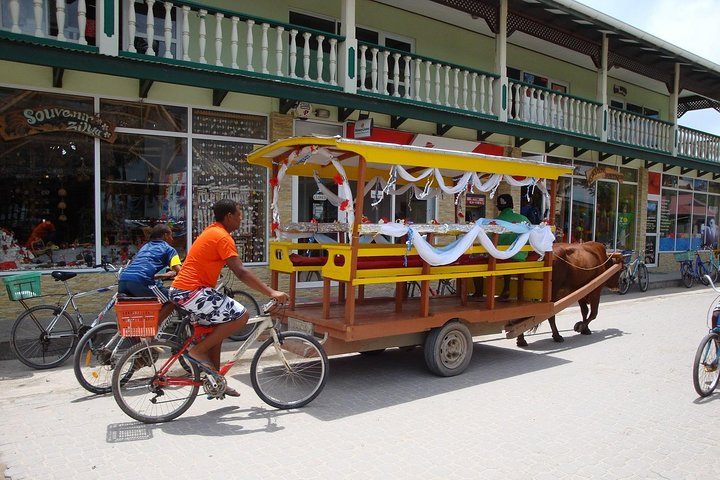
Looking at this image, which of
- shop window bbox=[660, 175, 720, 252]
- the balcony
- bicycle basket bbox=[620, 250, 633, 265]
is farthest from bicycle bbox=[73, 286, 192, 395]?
shop window bbox=[660, 175, 720, 252]

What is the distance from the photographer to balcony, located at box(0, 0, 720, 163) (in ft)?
26.4

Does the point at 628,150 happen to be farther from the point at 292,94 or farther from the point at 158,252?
the point at 158,252

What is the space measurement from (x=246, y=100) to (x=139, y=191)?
2688 millimetres

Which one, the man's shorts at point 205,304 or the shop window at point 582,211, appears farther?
the shop window at point 582,211

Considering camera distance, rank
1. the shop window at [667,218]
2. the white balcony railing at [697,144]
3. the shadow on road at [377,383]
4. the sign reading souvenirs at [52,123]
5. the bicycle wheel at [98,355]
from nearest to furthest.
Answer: the shadow on road at [377,383] → the bicycle wheel at [98,355] → the sign reading souvenirs at [52,123] → the white balcony railing at [697,144] → the shop window at [667,218]

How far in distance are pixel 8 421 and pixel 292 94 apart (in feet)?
22.0

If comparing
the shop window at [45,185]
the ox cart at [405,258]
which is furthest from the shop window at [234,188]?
the ox cart at [405,258]

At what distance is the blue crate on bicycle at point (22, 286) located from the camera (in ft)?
20.1

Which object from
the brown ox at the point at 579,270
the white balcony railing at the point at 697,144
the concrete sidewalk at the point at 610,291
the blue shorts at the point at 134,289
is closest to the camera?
the blue shorts at the point at 134,289

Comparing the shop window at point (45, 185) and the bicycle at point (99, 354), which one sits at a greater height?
the shop window at point (45, 185)

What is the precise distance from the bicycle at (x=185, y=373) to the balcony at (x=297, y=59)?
204 inches

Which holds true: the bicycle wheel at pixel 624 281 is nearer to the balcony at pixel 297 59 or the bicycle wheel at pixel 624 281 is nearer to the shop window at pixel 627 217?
the balcony at pixel 297 59

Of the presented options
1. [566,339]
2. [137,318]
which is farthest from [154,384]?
[566,339]

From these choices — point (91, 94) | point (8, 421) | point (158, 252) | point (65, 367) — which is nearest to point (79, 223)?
point (91, 94)
